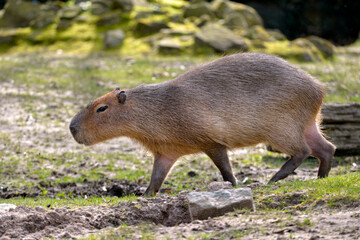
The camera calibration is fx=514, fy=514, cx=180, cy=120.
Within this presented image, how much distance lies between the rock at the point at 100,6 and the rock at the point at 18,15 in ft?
7.16

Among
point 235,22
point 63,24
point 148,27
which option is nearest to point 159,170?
point 148,27

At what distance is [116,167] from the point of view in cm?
672

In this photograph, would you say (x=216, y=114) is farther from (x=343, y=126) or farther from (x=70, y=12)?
(x=70, y=12)

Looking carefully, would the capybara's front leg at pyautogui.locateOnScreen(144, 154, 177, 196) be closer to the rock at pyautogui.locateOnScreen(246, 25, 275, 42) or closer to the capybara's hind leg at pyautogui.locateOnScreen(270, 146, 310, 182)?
the capybara's hind leg at pyautogui.locateOnScreen(270, 146, 310, 182)

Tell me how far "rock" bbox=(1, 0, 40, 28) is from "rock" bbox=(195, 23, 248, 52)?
6.40 metres

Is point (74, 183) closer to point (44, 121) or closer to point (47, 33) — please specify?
point (44, 121)

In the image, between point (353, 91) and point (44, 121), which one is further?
point (353, 91)

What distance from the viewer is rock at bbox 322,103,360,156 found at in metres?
6.72

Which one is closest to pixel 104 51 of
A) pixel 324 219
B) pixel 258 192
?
pixel 258 192

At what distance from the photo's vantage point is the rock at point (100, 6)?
16.5 m

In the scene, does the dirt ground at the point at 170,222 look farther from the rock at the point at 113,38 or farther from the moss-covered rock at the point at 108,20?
the moss-covered rock at the point at 108,20

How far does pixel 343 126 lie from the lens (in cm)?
675

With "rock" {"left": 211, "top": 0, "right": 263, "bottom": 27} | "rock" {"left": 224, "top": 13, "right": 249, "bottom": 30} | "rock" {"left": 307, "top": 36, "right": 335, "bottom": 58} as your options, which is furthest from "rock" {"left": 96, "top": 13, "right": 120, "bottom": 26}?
"rock" {"left": 307, "top": 36, "right": 335, "bottom": 58}

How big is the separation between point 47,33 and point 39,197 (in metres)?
11.1
